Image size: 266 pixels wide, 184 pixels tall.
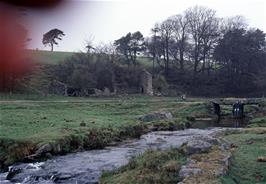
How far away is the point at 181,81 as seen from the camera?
105812mm

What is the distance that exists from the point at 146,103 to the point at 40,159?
4089cm

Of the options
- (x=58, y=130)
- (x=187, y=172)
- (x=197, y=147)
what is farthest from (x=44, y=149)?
(x=187, y=172)

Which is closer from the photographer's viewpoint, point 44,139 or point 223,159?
point 223,159

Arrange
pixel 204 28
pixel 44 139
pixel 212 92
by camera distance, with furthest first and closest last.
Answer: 1. pixel 204 28
2. pixel 212 92
3. pixel 44 139

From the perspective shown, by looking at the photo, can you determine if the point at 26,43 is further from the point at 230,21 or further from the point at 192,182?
the point at 230,21

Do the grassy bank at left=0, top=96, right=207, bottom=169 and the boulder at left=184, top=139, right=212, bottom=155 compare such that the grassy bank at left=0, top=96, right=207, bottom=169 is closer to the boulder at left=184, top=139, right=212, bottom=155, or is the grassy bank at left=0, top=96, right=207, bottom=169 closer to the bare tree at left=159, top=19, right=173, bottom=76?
the boulder at left=184, top=139, right=212, bottom=155

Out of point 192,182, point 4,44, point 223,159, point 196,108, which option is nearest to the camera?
point 4,44

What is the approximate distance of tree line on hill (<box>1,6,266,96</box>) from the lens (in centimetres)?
9894

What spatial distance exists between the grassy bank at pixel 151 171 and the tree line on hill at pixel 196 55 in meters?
68.3

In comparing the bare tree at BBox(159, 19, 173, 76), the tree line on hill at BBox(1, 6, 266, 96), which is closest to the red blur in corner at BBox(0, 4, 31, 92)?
the tree line on hill at BBox(1, 6, 266, 96)

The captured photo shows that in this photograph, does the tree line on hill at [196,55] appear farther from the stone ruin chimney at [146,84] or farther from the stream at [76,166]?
the stream at [76,166]

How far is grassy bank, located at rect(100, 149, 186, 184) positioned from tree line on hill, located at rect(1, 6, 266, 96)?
2690 inches

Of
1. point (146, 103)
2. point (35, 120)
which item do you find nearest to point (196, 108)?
point (146, 103)

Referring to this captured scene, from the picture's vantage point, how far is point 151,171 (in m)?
18.6
